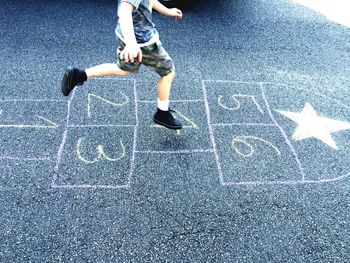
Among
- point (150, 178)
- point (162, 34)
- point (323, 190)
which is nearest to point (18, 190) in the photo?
point (150, 178)

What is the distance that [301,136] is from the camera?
2.74m

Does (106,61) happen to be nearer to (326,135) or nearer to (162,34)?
(162,34)

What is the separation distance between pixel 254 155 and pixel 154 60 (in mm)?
921

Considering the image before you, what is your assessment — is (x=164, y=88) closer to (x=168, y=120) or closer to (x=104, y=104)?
(x=168, y=120)

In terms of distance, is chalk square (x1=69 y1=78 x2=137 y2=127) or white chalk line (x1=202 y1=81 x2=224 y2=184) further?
chalk square (x1=69 y1=78 x2=137 y2=127)

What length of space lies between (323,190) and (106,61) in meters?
2.16

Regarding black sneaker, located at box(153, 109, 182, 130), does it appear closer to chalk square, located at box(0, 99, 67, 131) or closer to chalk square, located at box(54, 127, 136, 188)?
chalk square, located at box(54, 127, 136, 188)

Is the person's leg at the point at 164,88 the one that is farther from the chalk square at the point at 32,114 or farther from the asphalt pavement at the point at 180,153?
the chalk square at the point at 32,114

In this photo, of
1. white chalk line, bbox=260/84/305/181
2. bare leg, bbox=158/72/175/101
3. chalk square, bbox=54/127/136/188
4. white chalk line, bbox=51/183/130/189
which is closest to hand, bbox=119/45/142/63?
bare leg, bbox=158/72/175/101

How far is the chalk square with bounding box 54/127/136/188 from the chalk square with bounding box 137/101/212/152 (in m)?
0.11

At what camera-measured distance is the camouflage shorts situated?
240 cm

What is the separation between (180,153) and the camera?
2.54 metres

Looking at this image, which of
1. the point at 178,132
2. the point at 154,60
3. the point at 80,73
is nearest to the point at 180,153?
the point at 178,132

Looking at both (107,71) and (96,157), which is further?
(107,71)
